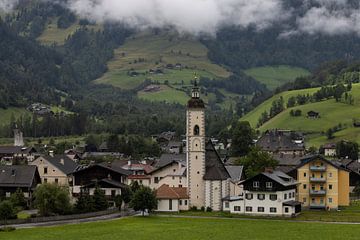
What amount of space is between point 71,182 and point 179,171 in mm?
14656

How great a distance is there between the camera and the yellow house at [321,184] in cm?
8919

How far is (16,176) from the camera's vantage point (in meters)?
92.3

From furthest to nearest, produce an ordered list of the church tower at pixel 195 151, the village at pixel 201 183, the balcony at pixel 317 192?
the balcony at pixel 317 192, the church tower at pixel 195 151, the village at pixel 201 183

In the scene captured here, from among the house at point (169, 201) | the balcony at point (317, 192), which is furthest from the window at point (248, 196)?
the balcony at point (317, 192)

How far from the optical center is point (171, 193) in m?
85.8

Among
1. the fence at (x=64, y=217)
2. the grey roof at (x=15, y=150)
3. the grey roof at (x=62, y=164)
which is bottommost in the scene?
the fence at (x=64, y=217)

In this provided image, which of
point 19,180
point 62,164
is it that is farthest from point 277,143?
point 19,180

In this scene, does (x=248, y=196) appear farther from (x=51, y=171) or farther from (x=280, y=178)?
(x=51, y=171)

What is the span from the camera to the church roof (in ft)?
286

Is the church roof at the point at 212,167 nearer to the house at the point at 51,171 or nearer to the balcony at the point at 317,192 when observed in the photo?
the balcony at the point at 317,192

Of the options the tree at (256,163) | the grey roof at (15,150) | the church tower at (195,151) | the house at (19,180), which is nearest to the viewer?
the church tower at (195,151)

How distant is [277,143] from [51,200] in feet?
353

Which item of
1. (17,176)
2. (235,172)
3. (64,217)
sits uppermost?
(235,172)

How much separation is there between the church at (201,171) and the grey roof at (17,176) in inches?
762
